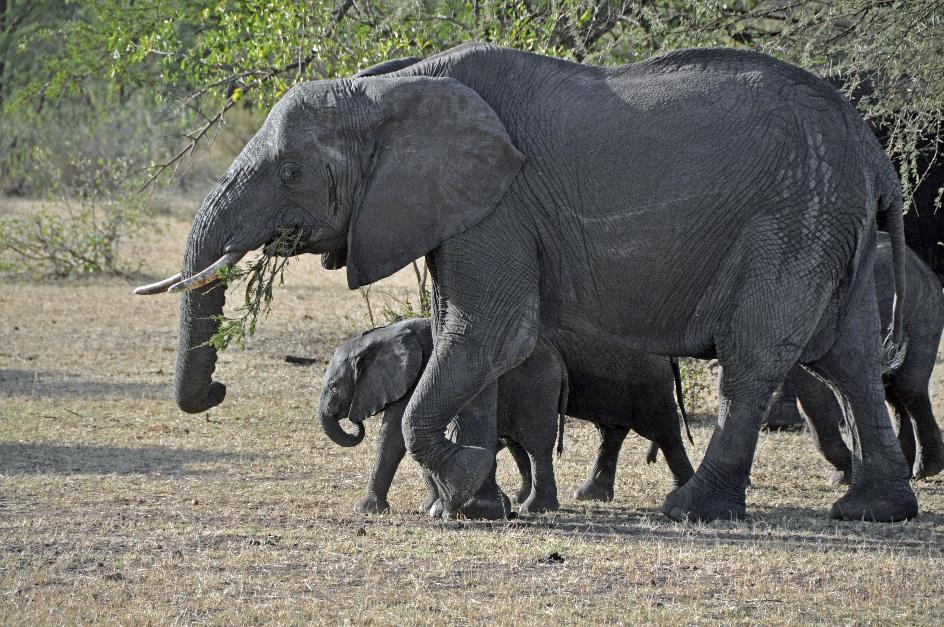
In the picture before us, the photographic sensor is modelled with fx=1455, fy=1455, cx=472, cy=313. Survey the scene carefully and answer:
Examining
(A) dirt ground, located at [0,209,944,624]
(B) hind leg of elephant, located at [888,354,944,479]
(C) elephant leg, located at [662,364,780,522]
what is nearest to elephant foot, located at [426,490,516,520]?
(A) dirt ground, located at [0,209,944,624]

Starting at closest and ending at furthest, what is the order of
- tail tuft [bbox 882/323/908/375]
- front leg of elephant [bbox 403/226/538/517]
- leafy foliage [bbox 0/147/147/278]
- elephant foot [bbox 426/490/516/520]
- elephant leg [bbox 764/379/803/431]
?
front leg of elephant [bbox 403/226/538/517], elephant foot [bbox 426/490/516/520], tail tuft [bbox 882/323/908/375], elephant leg [bbox 764/379/803/431], leafy foliage [bbox 0/147/147/278]

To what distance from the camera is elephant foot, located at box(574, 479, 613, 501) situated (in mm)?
8289

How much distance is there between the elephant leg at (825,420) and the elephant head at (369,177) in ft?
9.29

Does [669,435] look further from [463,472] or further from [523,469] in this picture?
[463,472]

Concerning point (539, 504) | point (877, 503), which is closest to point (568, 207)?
point (539, 504)

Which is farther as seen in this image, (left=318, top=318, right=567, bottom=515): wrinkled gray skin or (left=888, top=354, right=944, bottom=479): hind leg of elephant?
(left=888, top=354, right=944, bottom=479): hind leg of elephant

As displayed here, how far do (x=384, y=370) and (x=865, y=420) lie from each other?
2.50 m

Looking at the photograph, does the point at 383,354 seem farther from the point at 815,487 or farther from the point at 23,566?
the point at 815,487

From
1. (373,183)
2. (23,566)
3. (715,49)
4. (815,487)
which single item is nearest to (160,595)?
(23,566)

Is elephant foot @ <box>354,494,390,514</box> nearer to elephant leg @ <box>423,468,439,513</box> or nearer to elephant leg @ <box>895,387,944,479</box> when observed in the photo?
elephant leg @ <box>423,468,439,513</box>

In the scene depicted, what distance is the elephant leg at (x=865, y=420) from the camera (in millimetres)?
7418

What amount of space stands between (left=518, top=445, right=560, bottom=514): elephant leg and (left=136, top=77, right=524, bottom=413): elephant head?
4.85ft

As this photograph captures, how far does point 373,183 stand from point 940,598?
3.13 metres

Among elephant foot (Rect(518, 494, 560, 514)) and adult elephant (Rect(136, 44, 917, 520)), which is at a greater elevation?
adult elephant (Rect(136, 44, 917, 520))
